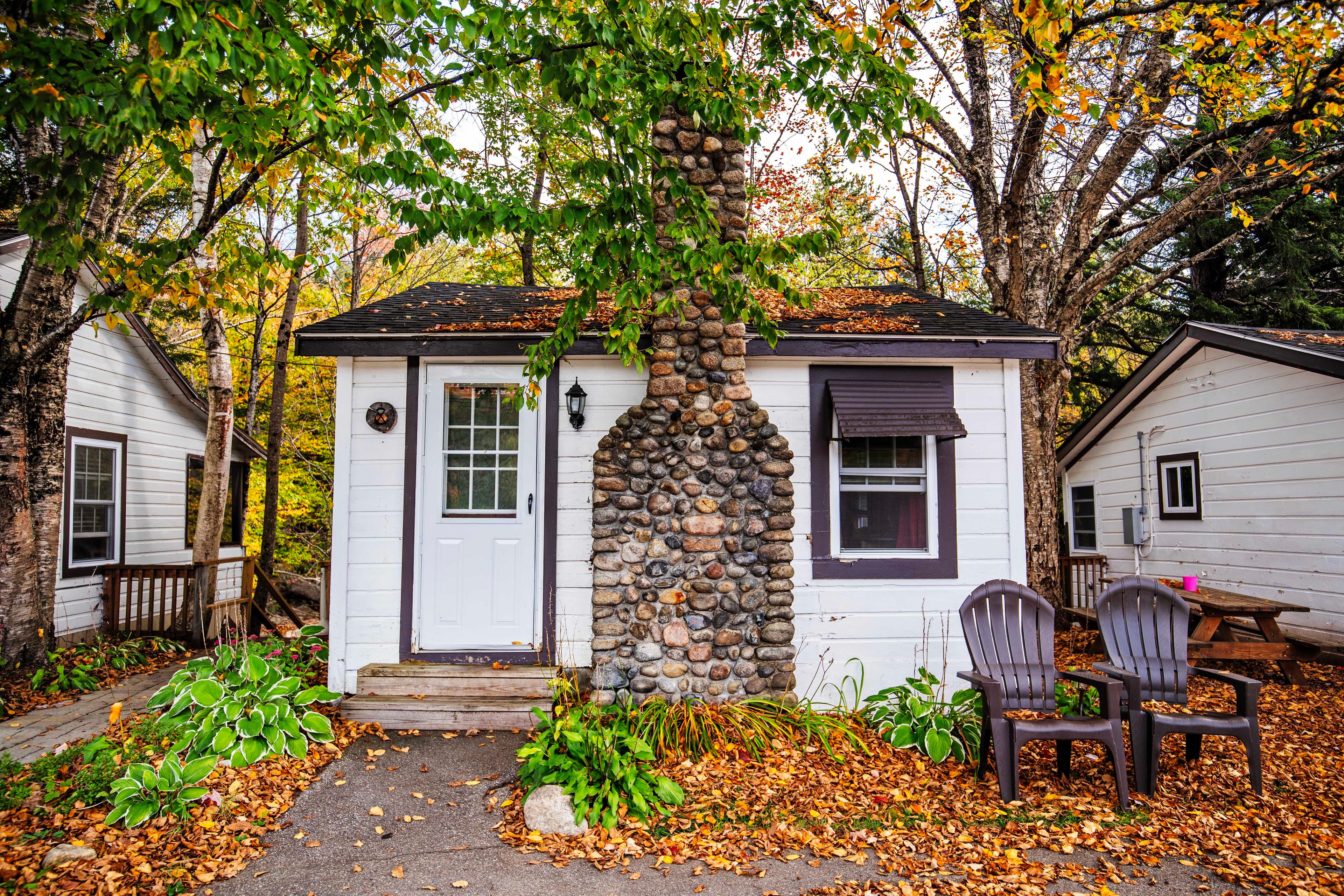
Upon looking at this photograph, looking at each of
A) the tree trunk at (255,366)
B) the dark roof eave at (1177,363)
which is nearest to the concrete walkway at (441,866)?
the dark roof eave at (1177,363)

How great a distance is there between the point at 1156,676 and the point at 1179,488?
238 inches

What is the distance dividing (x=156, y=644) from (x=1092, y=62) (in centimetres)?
1214

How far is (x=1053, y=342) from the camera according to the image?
550cm

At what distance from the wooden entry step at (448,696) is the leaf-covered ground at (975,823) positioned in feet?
3.78

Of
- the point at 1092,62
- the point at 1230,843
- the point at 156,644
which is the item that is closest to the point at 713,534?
the point at 1230,843

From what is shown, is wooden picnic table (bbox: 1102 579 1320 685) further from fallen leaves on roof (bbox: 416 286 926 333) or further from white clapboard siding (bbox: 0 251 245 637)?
white clapboard siding (bbox: 0 251 245 637)

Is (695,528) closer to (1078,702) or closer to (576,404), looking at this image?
(576,404)

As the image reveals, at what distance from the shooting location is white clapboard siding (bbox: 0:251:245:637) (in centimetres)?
755

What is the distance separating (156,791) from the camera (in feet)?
11.6

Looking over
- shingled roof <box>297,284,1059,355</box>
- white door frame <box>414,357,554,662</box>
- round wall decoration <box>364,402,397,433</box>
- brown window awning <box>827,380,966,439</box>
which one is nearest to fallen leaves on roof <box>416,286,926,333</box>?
shingled roof <box>297,284,1059,355</box>

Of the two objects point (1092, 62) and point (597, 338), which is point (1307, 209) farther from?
point (597, 338)

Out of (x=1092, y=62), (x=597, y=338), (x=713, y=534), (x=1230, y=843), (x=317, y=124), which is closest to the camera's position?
(x=1230, y=843)

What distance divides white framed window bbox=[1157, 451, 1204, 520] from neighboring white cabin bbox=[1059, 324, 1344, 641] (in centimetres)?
2

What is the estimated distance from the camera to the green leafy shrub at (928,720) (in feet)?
14.8
